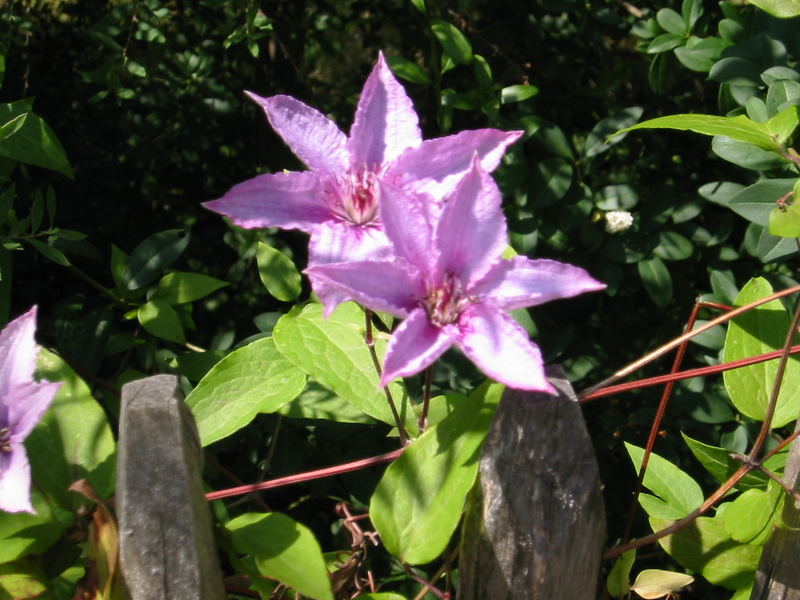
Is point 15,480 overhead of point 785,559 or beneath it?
overhead

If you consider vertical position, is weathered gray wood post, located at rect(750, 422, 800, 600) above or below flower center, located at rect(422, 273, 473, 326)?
below

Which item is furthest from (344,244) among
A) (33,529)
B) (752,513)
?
(752,513)

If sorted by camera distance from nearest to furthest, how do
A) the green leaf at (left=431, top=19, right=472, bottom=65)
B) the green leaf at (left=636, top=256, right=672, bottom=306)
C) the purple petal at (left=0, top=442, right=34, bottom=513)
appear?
1. the purple petal at (left=0, top=442, right=34, bottom=513)
2. the green leaf at (left=431, top=19, right=472, bottom=65)
3. the green leaf at (left=636, top=256, right=672, bottom=306)

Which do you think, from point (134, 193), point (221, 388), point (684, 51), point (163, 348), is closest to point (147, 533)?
point (221, 388)

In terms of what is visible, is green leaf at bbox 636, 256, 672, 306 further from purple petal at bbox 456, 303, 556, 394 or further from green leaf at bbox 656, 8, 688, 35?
purple petal at bbox 456, 303, 556, 394

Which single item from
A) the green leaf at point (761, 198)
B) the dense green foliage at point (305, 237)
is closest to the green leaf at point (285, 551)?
the dense green foliage at point (305, 237)

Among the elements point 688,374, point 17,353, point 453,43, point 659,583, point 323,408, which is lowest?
point 659,583

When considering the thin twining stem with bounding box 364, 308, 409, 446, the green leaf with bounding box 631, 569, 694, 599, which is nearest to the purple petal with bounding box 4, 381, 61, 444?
the thin twining stem with bounding box 364, 308, 409, 446

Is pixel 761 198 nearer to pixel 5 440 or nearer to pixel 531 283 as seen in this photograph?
pixel 531 283
